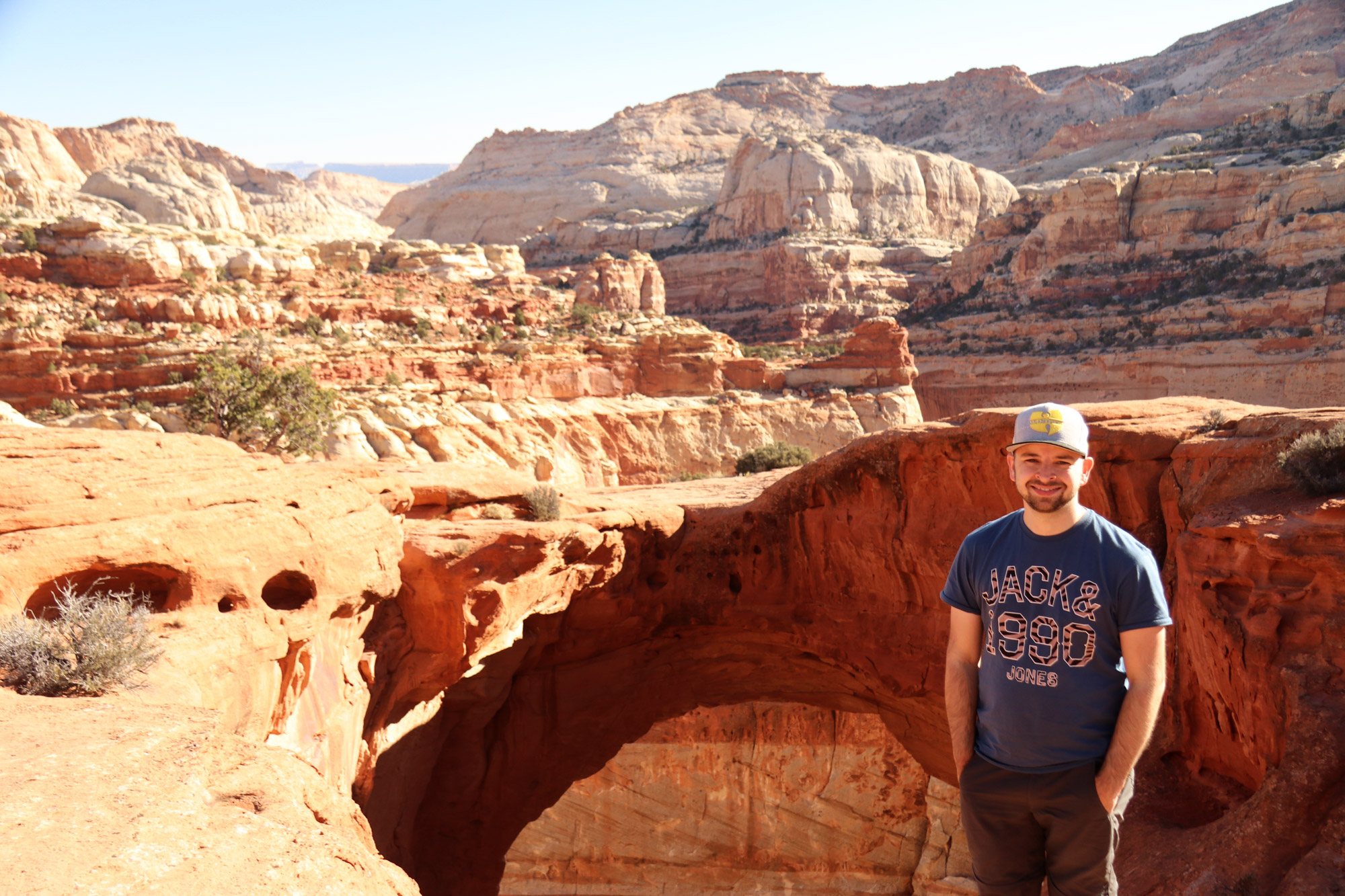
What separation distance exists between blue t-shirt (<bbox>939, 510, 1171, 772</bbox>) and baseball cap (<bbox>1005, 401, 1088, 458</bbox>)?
338 millimetres

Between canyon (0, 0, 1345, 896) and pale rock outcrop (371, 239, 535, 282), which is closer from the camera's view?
canyon (0, 0, 1345, 896)

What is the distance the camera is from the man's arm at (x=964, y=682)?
4.09 meters

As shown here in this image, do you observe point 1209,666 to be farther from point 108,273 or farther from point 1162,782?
point 108,273

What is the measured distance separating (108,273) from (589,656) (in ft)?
96.5

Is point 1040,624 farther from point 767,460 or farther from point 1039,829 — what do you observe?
point 767,460

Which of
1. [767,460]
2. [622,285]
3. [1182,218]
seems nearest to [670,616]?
[767,460]

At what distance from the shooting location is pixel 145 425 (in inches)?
906

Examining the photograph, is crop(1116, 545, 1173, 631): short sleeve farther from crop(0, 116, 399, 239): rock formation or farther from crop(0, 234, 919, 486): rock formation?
crop(0, 116, 399, 239): rock formation

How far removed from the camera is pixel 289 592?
26.6 feet

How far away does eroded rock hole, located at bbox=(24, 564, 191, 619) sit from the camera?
612 cm

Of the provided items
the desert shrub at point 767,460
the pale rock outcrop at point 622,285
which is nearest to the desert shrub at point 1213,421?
the desert shrub at point 767,460

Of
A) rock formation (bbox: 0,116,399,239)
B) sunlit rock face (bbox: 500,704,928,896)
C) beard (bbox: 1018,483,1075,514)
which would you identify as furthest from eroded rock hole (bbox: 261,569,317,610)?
rock formation (bbox: 0,116,399,239)

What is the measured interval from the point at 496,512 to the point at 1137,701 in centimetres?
866

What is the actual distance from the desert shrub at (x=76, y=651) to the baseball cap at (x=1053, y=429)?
5.14 m
